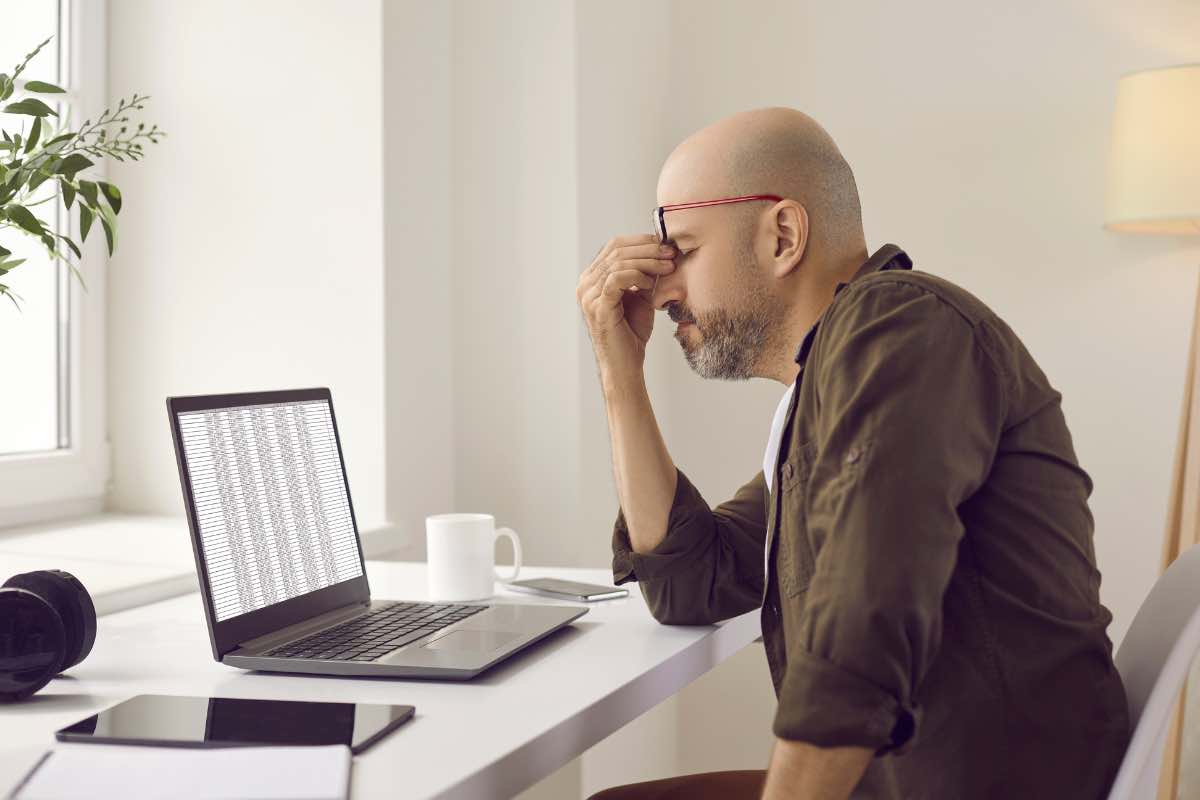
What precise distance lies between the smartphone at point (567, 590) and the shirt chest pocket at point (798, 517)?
446mm

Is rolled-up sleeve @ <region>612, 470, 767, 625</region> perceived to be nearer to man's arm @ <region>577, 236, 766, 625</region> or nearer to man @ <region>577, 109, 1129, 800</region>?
man's arm @ <region>577, 236, 766, 625</region>

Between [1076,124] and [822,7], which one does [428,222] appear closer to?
[822,7]

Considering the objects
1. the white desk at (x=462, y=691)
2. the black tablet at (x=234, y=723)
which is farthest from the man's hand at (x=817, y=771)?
the black tablet at (x=234, y=723)

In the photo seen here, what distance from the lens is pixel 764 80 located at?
A: 8.59 feet

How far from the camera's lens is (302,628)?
126cm

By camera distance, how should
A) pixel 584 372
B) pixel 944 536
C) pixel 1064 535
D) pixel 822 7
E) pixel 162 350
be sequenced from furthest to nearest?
pixel 822 7, pixel 584 372, pixel 162 350, pixel 1064 535, pixel 944 536

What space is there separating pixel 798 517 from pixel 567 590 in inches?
20.7

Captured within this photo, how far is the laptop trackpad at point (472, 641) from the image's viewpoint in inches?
45.7

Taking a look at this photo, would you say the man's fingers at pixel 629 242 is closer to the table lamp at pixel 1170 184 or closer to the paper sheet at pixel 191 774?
the paper sheet at pixel 191 774

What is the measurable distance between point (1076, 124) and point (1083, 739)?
1751 mm

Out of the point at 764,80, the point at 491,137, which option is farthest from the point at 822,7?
the point at 491,137

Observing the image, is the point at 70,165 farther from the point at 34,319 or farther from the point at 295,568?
the point at 34,319

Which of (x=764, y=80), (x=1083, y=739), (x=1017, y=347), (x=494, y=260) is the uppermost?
(x=764, y=80)

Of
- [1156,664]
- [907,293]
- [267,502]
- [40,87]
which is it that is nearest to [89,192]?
[40,87]
